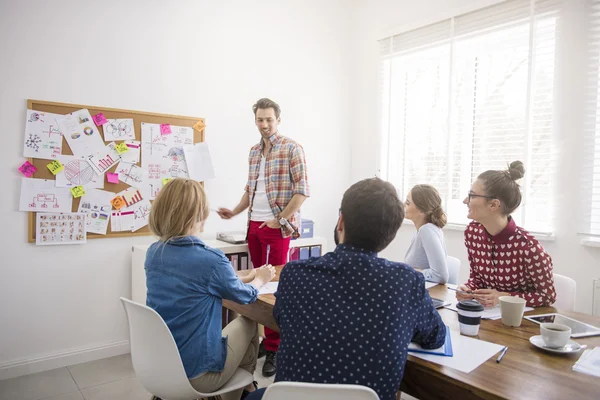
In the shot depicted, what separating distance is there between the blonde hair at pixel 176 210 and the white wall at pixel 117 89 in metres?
1.56

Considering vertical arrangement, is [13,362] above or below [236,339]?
below

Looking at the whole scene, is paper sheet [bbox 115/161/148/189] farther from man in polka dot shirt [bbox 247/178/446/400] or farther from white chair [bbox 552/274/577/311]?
white chair [bbox 552/274/577/311]

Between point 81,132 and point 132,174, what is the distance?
0.41m

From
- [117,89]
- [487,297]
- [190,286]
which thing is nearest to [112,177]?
[117,89]

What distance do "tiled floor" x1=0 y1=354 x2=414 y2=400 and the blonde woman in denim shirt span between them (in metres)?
1.09

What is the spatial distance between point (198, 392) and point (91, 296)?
67.2 inches

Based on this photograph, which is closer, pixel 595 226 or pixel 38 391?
pixel 38 391

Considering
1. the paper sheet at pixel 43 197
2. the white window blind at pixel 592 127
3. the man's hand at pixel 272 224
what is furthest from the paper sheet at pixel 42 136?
the white window blind at pixel 592 127

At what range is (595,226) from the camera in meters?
2.71

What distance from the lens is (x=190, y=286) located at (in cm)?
145

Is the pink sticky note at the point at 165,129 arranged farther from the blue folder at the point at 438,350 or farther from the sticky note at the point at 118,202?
the blue folder at the point at 438,350

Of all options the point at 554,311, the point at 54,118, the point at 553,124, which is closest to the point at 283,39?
the point at 54,118

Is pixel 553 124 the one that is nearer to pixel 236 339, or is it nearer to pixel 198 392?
pixel 236 339

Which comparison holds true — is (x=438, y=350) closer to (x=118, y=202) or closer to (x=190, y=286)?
(x=190, y=286)
